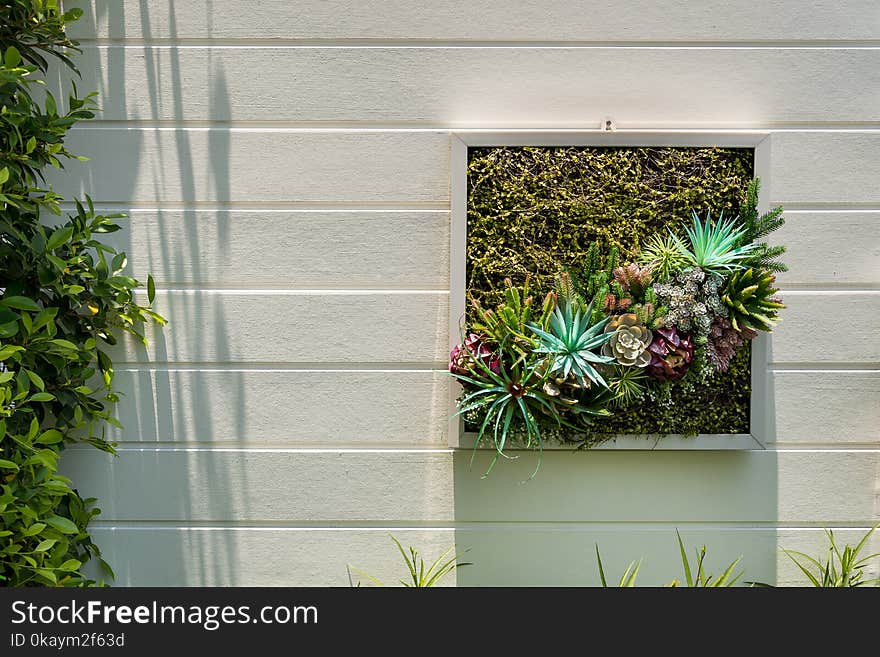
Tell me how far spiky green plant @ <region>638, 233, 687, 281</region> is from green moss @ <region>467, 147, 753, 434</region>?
0.10 feet

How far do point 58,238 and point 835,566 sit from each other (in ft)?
5.53

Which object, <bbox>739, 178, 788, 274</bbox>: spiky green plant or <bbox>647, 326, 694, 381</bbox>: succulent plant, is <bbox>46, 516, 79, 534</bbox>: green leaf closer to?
<bbox>647, 326, 694, 381</bbox>: succulent plant

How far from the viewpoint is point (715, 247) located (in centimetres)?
140

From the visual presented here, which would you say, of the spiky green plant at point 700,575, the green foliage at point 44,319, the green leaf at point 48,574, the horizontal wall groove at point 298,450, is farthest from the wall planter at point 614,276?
the green leaf at point 48,574

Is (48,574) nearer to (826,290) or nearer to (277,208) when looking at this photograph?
(277,208)

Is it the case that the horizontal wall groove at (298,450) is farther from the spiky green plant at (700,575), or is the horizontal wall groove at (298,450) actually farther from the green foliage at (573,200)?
the spiky green plant at (700,575)

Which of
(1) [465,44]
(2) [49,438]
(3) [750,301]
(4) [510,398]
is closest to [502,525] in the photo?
(4) [510,398]

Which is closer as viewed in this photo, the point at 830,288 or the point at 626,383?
the point at 626,383

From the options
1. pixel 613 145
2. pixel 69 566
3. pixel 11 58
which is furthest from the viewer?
pixel 613 145

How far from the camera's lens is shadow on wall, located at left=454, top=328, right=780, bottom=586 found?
150 cm

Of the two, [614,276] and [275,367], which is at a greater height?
[614,276]

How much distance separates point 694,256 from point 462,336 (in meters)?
0.48

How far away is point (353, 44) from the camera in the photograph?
4.86ft

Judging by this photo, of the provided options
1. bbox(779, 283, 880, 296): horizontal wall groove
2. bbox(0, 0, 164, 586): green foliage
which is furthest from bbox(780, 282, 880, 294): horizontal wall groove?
bbox(0, 0, 164, 586): green foliage
